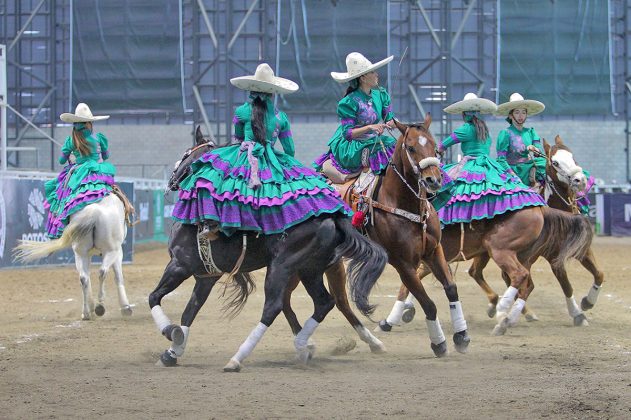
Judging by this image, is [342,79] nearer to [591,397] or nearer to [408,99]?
[591,397]

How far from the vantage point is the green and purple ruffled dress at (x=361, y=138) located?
352 inches

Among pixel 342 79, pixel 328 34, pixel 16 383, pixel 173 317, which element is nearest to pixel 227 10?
pixel 328 34

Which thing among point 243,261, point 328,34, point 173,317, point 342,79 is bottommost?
point 173,317

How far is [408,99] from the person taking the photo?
32.6m

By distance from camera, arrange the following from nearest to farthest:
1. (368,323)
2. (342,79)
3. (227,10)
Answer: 1. (342,79)
2. (368,323)
3. (227,10)

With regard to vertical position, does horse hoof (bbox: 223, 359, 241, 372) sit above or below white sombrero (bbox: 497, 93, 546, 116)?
below

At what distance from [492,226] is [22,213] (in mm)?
10915

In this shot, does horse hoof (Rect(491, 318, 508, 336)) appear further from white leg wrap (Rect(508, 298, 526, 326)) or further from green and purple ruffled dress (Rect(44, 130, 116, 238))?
green and purple ruffled dress (Rect(44, 130, 116, 238))

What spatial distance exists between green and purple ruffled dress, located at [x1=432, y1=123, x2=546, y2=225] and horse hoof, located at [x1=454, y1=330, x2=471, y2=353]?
1970 mm

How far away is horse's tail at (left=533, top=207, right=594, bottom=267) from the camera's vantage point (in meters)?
10.9

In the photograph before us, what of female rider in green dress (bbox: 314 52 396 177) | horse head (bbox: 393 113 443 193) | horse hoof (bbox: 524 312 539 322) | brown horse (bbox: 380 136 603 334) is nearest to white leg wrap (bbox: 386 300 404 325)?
brown horse (bbox: 380 136 603 334)

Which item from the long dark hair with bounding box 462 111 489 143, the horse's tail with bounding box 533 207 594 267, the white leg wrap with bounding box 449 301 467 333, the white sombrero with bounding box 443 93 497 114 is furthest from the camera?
the horse's tail with bounding box 533 207 594 267

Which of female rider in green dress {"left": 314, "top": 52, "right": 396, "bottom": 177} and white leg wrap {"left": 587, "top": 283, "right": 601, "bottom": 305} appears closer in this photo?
female rider in green dress {"left": 314, "top": 52, "right": 396, "bottom": 177}

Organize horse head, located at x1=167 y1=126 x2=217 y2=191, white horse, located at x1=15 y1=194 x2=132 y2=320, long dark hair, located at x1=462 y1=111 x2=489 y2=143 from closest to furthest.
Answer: horse head, located at x1=167 y1=126 x2=217 y2=191, long dark hair, located at x1=462 y1=111 x2=489 y2=143, white horse, located at x1=15 y1=194 x2=132 y2=320
